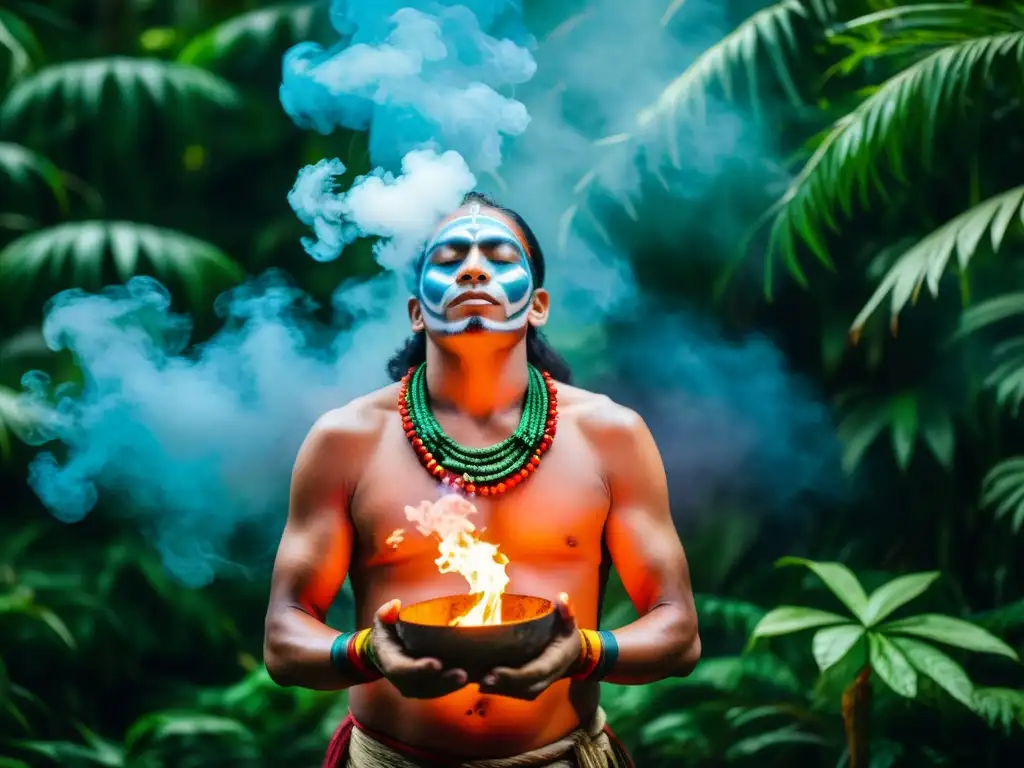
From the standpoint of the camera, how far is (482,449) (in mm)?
1765

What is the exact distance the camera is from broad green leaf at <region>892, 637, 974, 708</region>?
81.9 inches

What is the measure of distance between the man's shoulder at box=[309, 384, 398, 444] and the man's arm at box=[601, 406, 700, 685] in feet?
1.20

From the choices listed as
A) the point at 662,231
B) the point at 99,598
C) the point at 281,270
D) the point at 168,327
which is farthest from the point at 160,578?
the point at 662,231

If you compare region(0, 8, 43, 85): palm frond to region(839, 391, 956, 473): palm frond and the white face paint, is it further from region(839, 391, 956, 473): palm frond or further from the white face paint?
region(839, 391, 956, 473): palm frond

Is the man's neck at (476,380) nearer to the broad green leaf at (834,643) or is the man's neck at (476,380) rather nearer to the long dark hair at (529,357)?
the long dark hair at (529,357)

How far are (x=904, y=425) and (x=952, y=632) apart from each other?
25.9 inches

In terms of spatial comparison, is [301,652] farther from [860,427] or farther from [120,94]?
[120,94]

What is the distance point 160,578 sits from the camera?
3.20m

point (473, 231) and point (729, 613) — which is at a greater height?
point (473, 231)

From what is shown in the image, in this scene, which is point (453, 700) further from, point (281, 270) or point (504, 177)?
point (281, 270)

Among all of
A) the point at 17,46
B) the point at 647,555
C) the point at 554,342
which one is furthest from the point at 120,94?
the point at 647,555

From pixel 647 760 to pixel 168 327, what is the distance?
173cm

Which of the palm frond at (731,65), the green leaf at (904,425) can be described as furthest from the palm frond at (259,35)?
the green leaf at (904,425)

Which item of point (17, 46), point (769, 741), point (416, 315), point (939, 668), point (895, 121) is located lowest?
point (769, 741)
